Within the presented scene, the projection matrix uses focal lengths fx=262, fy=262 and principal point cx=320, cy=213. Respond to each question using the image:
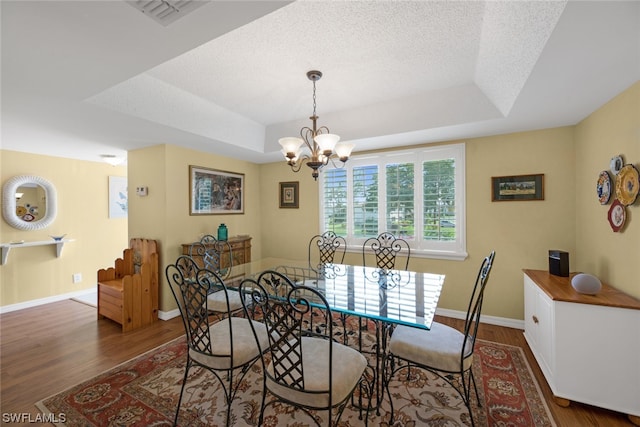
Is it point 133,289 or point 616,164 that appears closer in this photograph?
point 616,164

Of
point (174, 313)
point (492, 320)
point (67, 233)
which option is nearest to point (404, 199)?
point (492, 320)

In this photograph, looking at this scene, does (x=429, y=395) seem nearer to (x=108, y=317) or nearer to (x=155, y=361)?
(x=155, y=361)

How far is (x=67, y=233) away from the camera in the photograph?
4.33 meters

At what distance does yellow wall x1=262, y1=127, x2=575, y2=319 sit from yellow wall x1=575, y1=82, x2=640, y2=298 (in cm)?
12

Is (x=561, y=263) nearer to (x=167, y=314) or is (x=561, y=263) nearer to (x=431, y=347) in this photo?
(x=431, y=347)

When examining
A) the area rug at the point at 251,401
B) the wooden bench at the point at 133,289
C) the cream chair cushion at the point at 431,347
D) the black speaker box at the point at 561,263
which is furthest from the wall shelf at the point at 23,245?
the black speaker box at the point at 561,263

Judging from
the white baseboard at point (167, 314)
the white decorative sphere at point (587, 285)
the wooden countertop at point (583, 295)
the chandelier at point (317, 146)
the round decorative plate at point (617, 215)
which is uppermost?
the chandelier at point (317, 146)

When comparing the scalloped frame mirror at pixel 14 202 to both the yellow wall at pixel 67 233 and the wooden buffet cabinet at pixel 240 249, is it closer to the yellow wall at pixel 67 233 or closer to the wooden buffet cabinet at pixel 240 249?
the yellow wall at pixel 67 233

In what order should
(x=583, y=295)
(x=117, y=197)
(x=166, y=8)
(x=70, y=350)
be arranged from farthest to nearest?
1. (x=117, y=197)
2. (x=70, y=350)
3. (x=583, y=295)
4. (x=166, y=8)

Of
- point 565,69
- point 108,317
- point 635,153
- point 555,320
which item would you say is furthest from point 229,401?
point 635,153

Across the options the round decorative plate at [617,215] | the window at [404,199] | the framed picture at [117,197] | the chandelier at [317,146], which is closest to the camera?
the round decorative plate at [617,215]

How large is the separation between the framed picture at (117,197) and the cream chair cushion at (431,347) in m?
5.45

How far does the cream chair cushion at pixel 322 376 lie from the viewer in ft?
4.45

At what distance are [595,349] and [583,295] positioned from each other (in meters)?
0.36
